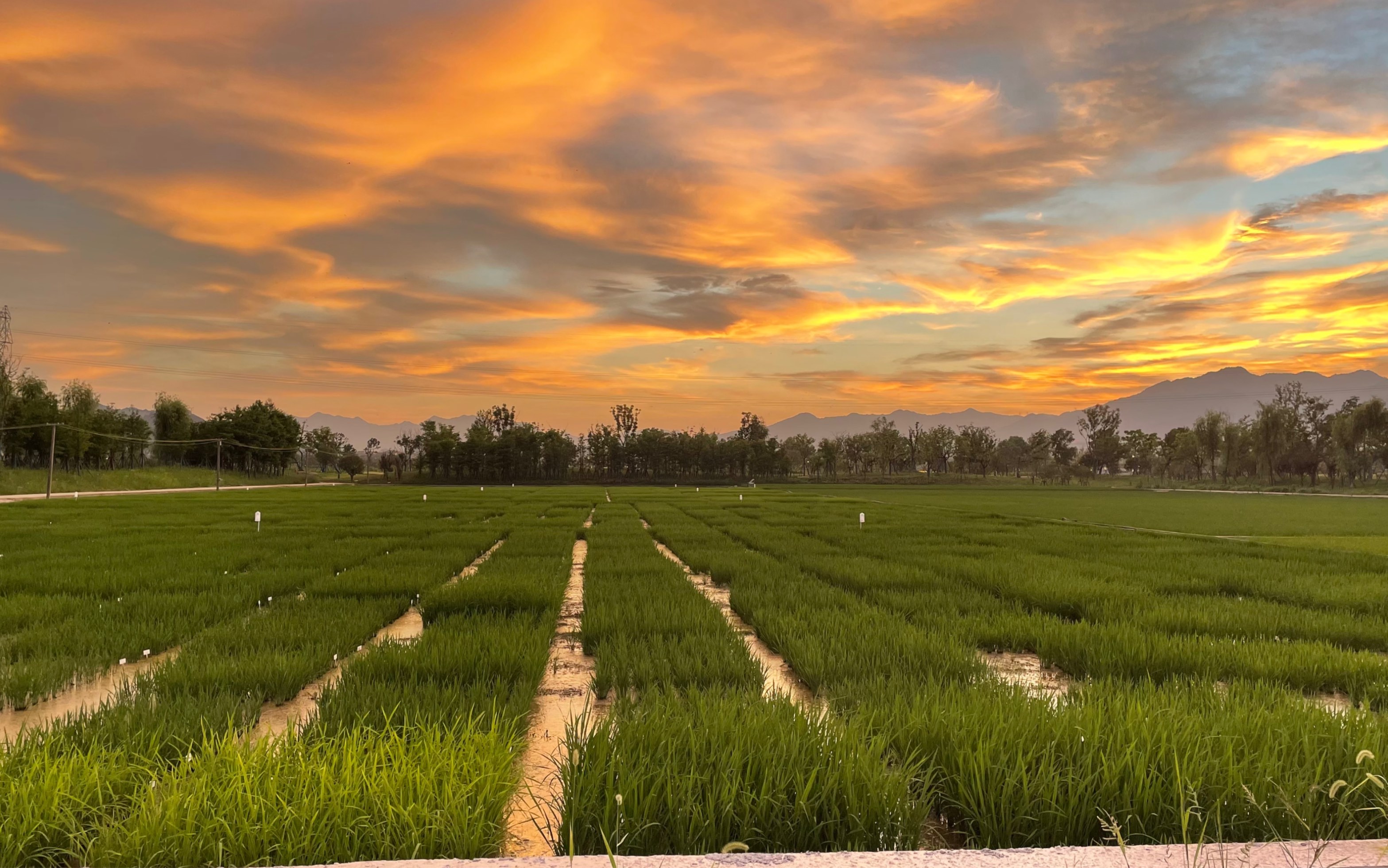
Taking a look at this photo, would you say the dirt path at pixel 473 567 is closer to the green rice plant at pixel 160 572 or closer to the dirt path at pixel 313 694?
the green rice plant at pixel 160 572

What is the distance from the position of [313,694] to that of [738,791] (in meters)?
3.73

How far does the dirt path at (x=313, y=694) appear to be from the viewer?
158 inches

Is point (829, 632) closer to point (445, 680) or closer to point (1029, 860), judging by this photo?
point (445, 680)

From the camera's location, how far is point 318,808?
2.42 meters

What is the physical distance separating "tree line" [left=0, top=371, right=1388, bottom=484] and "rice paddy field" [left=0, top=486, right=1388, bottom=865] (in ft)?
229

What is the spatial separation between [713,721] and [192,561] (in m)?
12.2

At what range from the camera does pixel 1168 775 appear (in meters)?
2.82

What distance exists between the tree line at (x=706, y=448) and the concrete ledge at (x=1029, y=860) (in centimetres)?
7642

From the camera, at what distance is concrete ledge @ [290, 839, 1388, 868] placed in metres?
1.88

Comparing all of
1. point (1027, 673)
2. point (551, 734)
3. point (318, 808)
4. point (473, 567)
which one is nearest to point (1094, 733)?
point (1027, 673)

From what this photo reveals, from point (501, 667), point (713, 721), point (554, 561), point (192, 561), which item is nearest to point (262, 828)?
point (713, 721)

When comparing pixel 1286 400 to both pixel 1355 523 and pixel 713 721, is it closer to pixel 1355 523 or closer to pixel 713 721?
pixel 1355 523

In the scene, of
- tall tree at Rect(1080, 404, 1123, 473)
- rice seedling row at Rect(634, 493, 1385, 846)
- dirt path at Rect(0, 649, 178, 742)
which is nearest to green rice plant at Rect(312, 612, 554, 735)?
dirt path at Rect(0, 649, 178, 742)

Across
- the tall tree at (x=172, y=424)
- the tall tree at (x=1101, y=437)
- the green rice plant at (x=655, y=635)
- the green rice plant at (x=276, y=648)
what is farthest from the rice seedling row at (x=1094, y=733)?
the tall tree at (x=1101, y=437)
